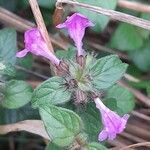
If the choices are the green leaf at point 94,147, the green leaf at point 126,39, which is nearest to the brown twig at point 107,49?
the green leaf at point 126,39

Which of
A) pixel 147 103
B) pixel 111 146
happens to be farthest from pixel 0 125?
pixel 147 103

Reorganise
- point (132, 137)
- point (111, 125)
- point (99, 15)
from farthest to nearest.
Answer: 1. point (132, 137)
2. point (99, 15)
3. point (111, 125)

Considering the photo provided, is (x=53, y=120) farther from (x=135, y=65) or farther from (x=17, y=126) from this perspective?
Answer: (x=135, y=65)

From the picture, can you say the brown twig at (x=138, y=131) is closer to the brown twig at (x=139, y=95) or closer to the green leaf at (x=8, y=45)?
the brown twig at (x=139, y=95)

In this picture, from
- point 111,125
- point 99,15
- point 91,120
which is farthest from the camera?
point 99,15

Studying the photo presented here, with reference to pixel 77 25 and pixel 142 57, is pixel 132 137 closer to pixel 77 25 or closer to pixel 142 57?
pixel 142 57

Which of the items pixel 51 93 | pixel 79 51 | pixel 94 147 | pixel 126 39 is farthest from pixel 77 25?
pixel 126 39

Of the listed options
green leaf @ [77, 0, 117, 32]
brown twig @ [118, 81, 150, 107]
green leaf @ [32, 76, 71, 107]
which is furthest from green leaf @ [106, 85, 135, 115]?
green leaf @ [32, 76, 71, 107]
